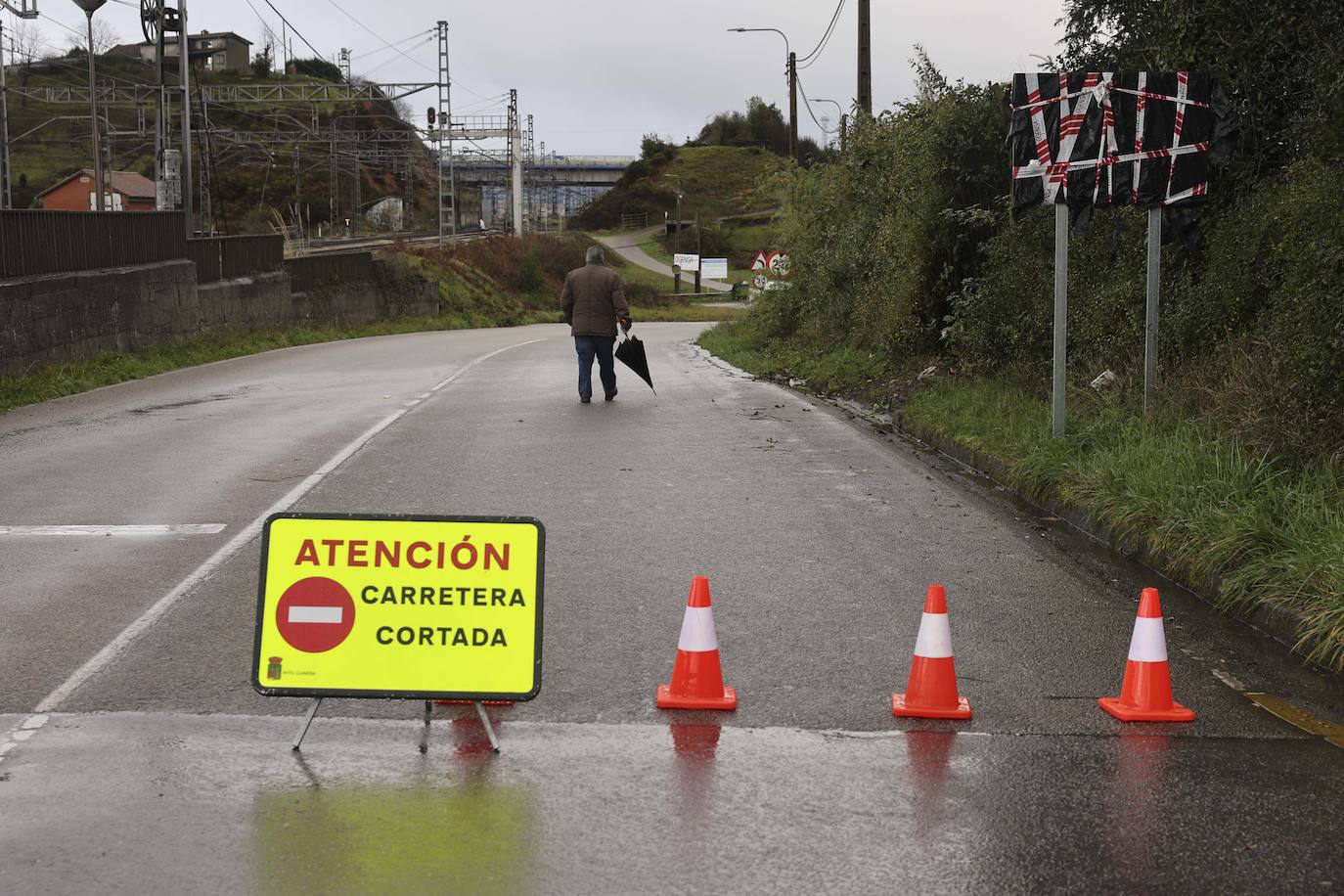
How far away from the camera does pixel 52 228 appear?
2202 cm

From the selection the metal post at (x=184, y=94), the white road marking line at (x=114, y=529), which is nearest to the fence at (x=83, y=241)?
the metal post at (x=184, y=94)

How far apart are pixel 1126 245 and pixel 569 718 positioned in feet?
33.4

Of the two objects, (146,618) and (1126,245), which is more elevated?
(1126,245)

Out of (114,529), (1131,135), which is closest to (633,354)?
(1131,135)

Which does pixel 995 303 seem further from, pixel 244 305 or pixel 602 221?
pixel 602 221

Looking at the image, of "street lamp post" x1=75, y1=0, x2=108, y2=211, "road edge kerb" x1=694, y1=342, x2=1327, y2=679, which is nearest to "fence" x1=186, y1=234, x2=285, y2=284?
"street lamp post" x1=75, y1=0, x2=108, y2=211

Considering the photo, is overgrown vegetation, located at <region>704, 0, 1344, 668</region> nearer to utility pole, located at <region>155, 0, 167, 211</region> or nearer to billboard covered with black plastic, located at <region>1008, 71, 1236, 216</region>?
billboard covered with black plastic, located at <region>1008, 71, 1236, 216</region>

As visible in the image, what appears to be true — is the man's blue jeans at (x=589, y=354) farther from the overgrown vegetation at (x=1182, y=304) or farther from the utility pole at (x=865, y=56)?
the utility pole at (x=865, y=56)

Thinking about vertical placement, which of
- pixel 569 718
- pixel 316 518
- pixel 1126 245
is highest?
pixel 1126 245

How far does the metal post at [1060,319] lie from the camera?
36.9 feet

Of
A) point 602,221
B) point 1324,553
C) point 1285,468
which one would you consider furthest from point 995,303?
point 602,221

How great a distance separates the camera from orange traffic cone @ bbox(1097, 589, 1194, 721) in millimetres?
5641

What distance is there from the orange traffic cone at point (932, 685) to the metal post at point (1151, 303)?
19.5 feet

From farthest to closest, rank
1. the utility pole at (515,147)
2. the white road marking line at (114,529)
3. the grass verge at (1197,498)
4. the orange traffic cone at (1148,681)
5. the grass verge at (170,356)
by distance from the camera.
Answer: the utility pole at (515,147) → the grass verge at (170,356) → the white road marking line at (114,529) → the grass verge at (1197,498) → the orange traffic cone at (1148,681)
